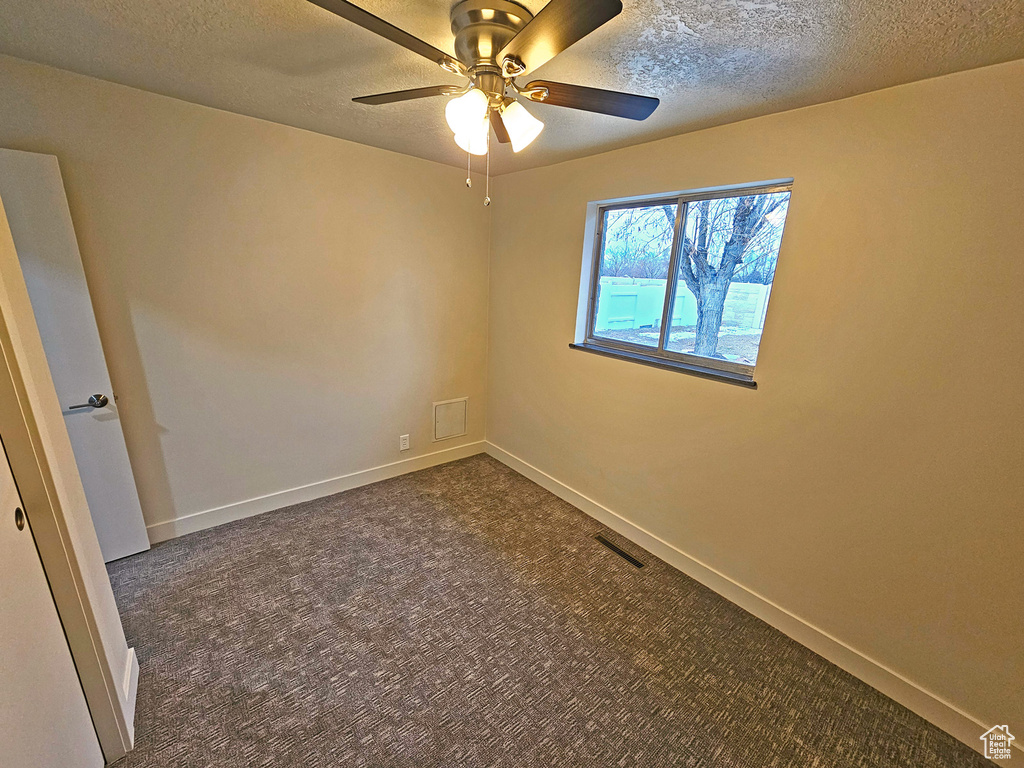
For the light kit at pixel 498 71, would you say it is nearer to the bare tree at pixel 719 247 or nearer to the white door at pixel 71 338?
the bare tree at pixel 719 247

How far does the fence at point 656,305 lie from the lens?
A: 1924 mm

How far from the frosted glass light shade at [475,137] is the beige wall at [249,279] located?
1470 millimetres

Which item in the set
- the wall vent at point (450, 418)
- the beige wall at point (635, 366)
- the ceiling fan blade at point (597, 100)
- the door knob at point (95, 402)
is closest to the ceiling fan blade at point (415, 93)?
the ceiling fan blade at point (597, 100)

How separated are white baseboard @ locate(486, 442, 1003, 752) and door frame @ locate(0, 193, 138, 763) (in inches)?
91.4

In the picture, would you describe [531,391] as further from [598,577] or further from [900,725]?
[900,725]

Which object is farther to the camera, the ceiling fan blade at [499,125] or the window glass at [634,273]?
the window glass at [634,273]

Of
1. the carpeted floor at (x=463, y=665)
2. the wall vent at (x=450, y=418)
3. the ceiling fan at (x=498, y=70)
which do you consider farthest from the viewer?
the wall vent at (x=450, y=418)

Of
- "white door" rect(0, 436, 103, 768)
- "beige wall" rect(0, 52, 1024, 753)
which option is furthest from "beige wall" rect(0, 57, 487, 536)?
"white door" rect(0, 436, 103, 768)

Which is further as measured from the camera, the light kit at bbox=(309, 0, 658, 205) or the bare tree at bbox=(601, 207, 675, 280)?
the bare tree at bbox=(601, 207, 675, 280)

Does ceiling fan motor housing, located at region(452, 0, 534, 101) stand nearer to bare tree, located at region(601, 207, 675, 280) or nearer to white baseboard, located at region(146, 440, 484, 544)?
bare tree, located at region(601, 207, 675, 280)

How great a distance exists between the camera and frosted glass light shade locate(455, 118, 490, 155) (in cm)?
124

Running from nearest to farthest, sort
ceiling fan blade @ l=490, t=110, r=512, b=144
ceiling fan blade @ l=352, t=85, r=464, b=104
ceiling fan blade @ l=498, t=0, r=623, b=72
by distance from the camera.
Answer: ceiling fan blade @ l=498, t=0, r=623, b=72 → ceiling fan blade @ l=352, t=85, r=464, b=104 → ceiling fan blade @ l=490, t=110, r=512, b=144

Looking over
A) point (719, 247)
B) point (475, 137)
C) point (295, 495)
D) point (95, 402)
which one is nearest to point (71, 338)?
point (95, 402)

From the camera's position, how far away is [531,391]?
3049mm
